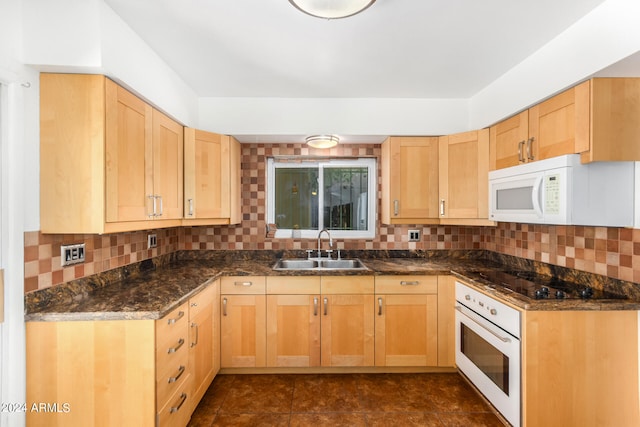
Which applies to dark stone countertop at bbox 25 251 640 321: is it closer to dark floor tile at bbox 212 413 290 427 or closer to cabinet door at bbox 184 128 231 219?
cabinet door at bbox 184 128 231 219

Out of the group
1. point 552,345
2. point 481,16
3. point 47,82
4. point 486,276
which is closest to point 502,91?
point 481,16

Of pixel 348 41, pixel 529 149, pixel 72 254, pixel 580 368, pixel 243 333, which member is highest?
pixel 348 41

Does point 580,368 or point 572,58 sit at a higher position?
point 572,58

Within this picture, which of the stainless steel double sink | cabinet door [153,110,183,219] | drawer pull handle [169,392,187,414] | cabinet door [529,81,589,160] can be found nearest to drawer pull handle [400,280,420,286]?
the stainless steel double sink

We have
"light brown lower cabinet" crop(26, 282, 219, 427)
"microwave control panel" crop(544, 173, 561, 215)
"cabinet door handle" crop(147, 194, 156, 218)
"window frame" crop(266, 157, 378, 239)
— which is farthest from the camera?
"window frame" crop(266, 157, 378, 239)

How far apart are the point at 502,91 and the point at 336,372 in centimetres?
257

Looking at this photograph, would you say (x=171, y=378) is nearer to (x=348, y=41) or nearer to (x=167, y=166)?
(x=167, y=166)

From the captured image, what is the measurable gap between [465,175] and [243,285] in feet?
6.81

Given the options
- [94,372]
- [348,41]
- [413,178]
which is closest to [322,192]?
[413,178]

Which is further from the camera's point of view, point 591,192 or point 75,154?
point 591,192

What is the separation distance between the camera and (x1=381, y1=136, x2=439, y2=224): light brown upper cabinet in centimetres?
280

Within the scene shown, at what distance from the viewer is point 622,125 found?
1.61m

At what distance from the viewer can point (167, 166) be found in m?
2.20

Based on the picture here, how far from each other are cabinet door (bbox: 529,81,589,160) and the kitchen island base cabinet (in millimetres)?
937
